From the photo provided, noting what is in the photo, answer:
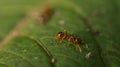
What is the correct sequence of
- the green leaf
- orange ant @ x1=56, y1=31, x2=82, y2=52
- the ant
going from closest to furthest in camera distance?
the green leaf < orange ant @ x1=56, y1=31, x2=82, y2=52 < the ant

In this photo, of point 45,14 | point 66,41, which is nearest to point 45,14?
point 45,14

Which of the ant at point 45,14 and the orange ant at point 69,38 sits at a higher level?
the orange ant at point 69,38

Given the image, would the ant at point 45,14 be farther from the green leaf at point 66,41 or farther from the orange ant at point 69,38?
the orange ant at point 69,38

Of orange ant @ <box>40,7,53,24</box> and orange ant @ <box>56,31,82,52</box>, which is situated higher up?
orange ant @ <box>56,31,82,52</box>

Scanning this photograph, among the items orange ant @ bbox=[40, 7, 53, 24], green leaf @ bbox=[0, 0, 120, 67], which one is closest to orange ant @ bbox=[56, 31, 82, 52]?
green leaf @ bbox=[0, 0, 120, 67]

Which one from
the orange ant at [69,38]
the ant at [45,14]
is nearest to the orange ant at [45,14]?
the ant at [45,14]

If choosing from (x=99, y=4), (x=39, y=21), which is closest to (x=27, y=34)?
(x=39, y=21)

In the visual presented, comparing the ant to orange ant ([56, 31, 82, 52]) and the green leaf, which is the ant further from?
orange ant ([56, 31, 82, 52])
